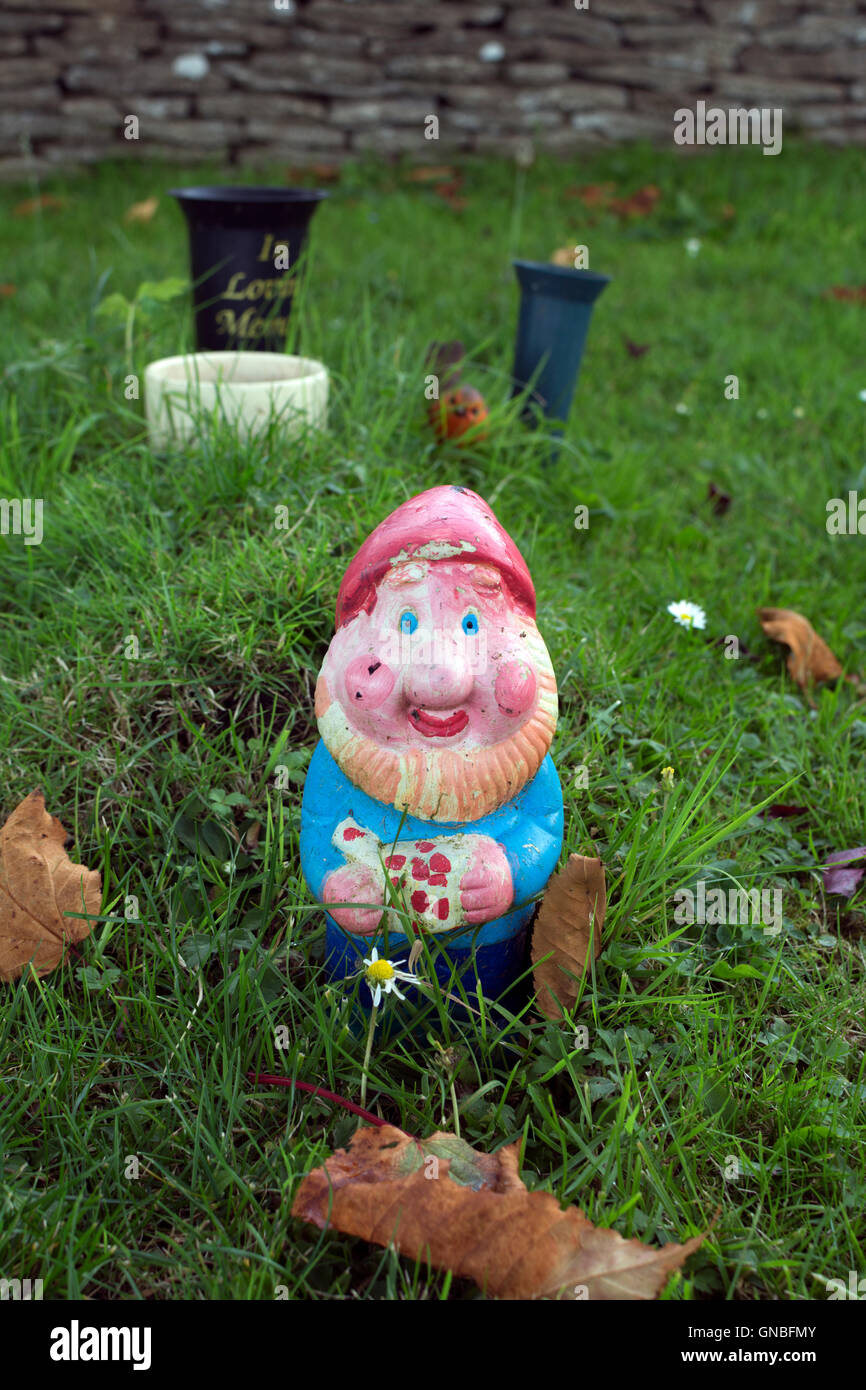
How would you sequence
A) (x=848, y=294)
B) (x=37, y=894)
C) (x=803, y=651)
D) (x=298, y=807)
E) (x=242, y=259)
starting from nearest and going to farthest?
(x=37, y=894)
(x=298, y=807)
(x=803, y=651)
(x=242, y=259)
(x=848, y=294)

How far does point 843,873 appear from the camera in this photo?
2160mm

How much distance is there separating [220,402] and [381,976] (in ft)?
5.93

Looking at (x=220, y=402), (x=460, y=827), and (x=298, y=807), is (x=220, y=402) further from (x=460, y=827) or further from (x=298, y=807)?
(x=460, y=827)

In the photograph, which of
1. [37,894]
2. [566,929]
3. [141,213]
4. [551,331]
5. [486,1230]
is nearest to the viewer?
[486,1230]

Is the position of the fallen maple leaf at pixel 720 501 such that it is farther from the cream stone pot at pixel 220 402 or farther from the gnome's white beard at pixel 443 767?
the gnome's white beard at pixel 443 767

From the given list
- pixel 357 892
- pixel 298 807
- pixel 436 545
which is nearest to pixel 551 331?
pixel 298 807

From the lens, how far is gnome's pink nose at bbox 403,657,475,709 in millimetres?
1466

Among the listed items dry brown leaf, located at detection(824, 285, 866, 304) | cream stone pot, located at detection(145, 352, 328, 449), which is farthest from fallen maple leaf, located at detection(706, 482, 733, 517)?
dry brown leaf, located at detection(824, 285, 866, 304)

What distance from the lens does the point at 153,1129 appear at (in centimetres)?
161

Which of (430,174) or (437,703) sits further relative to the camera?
(430,174)

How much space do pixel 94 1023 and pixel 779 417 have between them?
11.3ft

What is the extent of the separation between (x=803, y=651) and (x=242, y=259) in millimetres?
2070

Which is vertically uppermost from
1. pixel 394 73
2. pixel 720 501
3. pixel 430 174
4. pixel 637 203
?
pixel 394 73

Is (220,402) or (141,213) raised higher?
(141,213)
